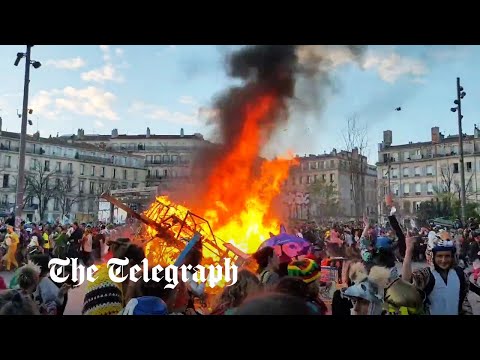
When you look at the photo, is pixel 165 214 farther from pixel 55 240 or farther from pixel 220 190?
pixel 55 240

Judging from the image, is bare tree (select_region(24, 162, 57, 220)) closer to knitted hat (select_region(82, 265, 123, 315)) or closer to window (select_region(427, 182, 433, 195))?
knitted hat (select_region(82, 265, 123, 315))

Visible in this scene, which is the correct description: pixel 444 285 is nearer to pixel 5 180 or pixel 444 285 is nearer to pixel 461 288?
pixel 461 288

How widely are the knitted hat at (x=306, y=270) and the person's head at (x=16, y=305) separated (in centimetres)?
240

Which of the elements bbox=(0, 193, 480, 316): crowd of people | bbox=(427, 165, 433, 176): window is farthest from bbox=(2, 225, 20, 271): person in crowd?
bbox=(427, 165, 433, 176): window

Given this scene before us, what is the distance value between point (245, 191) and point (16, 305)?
11.2m

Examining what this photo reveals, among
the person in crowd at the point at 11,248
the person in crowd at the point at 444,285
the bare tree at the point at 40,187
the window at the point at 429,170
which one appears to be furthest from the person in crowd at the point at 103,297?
the window at the point at 429,170

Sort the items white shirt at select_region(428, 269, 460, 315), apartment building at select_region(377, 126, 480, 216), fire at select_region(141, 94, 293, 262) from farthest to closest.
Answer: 1. apartment building at select_region(377, 126, 480, 216)
2. fire at select_region(141, 94, 293, 262)
3. white shirt at select_region(428, 269, 460, 315)

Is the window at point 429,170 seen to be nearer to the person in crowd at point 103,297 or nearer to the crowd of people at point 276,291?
the crowd of people at point 276,291

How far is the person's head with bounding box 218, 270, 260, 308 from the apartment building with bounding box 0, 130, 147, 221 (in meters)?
33.9

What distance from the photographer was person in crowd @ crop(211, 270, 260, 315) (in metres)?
3.87

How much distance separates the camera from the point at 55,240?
15.5 meters

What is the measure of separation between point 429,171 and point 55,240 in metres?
42.8

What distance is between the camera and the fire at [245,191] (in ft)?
44.3
